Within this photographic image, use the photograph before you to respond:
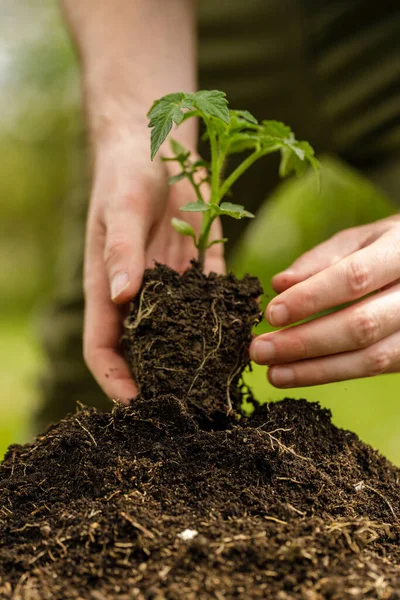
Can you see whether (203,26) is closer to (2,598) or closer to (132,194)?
(132,194)

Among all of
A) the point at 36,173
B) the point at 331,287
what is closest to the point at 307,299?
the point at 331,287

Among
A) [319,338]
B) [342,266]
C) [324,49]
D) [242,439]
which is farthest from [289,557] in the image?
[324,49]

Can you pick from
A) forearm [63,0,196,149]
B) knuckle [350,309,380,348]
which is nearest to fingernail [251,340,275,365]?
knuckle [350,309,380,348]

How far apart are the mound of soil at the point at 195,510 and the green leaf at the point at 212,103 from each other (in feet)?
2.42

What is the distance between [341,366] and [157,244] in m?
0.75

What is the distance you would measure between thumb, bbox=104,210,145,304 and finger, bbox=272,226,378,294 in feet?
1.38

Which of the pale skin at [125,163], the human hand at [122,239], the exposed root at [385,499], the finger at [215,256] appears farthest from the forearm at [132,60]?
the exposed root at [385,499]

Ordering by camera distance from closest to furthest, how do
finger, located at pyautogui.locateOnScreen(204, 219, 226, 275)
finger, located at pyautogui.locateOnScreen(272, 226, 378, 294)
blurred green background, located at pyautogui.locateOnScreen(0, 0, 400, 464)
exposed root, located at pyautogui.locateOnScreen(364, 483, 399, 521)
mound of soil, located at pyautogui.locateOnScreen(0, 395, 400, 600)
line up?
mound of soil, located at pyautogui.locateOnScreen(0, 395, 400, 600) → exposed root, located at pyautogui.locateOnScreen(364, 483, 399, 521) → finger, located at pyautogui.locateOnScreen(272, 226, 378, 294) → finger, located at pyautogui.locateOnScreen(204, 219, 226, 275) → blurred green background, located at pyautogui.locateOnScreen(0, 0, 400, 464)

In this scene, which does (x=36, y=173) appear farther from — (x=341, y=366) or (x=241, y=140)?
(x=341, y=366)

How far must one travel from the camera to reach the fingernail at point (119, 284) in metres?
1.79

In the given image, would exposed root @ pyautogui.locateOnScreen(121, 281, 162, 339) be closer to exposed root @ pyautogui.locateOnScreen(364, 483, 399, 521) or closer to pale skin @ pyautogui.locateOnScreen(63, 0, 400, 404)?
pale skin @ pyautogui.locateOnScreen(63, 0, 400, 404)

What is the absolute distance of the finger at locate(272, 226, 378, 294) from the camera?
1.88 meters

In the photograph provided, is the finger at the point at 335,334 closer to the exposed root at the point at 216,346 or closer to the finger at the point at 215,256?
the exposed root at the point at 216,346

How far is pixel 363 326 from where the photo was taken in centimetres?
167
